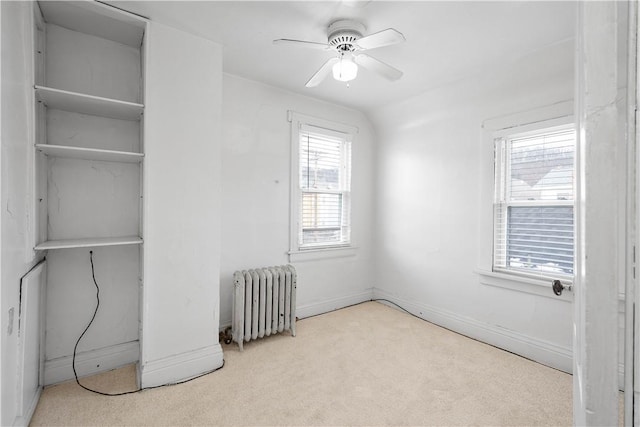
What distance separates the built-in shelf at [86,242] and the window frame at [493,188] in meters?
3.14

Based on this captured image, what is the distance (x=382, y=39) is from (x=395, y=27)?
1.51 ft

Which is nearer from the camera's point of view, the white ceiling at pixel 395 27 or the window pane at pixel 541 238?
the white ceiling at pixel 395 27

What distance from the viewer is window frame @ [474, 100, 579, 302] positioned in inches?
98.2

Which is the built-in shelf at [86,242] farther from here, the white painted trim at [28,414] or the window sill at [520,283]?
the window sill at [520,283]

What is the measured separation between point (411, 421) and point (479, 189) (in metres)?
2.25

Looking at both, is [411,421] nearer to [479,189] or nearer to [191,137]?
[479,189]

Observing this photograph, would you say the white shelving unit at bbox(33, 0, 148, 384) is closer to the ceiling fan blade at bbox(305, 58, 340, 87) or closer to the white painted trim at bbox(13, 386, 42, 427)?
the white painted trim at bbox(13, 386, 42, 427)

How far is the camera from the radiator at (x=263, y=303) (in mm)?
2760

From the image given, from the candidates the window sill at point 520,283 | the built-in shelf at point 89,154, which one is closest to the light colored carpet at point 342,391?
the window sill at point 520,283

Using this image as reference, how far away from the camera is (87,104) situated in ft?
6.73

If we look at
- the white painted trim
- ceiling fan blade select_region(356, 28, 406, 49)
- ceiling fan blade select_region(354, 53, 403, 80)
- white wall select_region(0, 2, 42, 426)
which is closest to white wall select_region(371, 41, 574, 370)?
ceiling fan blade select_region(354, 53, 403, 80)

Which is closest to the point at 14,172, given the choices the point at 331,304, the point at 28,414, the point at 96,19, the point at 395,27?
the point at 96,19

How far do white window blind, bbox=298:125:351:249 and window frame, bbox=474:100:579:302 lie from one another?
1.62 m

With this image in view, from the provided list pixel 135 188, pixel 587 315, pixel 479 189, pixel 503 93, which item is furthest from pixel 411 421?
pixel 503 93
